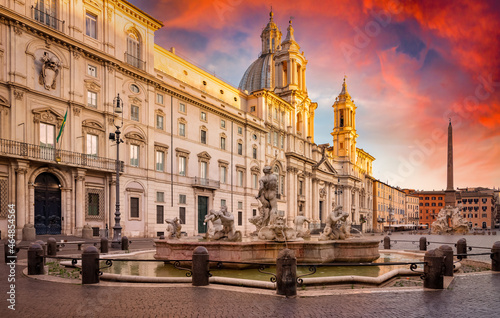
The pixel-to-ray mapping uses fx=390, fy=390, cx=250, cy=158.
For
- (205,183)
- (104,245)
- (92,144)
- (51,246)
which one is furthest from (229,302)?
(205,183)

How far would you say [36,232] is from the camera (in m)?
25.9

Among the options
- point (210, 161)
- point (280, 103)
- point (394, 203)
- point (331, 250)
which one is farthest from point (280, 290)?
point (394, 203)

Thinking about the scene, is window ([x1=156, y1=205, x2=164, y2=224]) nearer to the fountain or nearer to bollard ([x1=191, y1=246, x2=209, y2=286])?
the fountain

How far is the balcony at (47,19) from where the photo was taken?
2711 centimetres

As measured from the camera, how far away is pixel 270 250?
12.6m

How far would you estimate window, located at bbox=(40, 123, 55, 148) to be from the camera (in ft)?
88.5

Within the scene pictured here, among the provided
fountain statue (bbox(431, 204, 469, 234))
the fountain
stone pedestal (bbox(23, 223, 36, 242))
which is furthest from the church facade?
fountain statue (bbox(431, 204, 469, 234))

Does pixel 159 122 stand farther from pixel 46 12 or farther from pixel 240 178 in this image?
pixel 240 178

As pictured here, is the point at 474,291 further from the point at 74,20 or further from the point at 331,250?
the point at 74,20

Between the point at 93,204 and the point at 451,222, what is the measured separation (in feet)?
149

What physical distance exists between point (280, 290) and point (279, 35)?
82.5 meters

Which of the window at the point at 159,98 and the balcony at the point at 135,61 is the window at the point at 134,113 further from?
the balcony at the point at 135,61

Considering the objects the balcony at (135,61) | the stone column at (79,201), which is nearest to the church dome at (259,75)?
the balcony at (135,61)

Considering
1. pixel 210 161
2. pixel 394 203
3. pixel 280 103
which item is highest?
pixel 280 103
